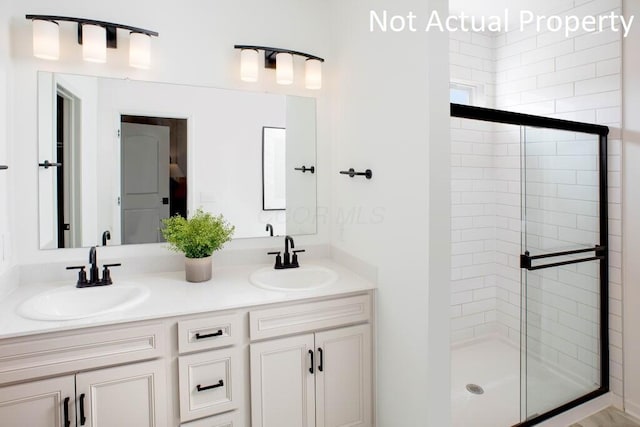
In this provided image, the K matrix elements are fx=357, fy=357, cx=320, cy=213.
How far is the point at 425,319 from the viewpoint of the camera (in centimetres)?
148

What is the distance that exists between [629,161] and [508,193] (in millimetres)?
917

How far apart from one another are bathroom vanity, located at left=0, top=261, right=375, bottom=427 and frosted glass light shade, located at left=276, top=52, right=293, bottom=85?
1.21 meters

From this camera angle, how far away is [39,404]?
1.32 metres

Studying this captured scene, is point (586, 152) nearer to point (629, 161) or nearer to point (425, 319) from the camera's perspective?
point (629, 161)

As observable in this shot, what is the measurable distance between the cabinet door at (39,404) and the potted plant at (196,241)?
676mm

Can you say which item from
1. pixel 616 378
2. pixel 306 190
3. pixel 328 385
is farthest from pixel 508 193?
pixel 328 385

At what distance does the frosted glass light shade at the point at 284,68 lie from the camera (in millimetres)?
2159

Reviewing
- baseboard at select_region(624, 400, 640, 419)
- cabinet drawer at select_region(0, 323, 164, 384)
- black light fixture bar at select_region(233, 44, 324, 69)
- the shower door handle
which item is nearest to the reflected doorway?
black light fixture bar at select_region(233, 44, 324, 69)

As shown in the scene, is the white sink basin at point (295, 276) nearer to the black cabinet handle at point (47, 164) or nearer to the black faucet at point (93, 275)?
the black faucet at point (93, 275)

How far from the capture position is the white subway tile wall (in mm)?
2131

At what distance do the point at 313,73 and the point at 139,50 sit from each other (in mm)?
983

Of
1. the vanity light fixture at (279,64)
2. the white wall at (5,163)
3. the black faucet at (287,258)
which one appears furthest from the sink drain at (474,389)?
the white wall at (5,163)

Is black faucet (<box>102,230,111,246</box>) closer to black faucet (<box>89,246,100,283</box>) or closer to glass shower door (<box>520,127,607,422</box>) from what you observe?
black faucet (<box>89,246,100,283</box>)

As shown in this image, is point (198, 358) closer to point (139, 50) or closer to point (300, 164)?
point (300, 164)
